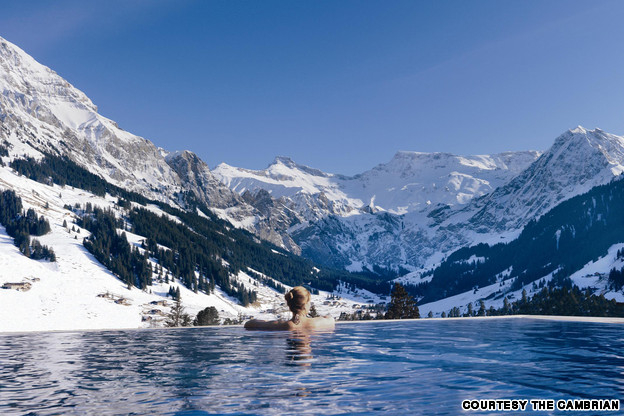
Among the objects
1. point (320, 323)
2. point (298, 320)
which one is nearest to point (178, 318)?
point (320, 323)

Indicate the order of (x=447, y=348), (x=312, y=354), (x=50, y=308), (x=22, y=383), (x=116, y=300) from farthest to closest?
(x=116, y=300) < (x=50, y=308) < (x=447, y=348) < (x=312, y=354) < (x=22, y=383)

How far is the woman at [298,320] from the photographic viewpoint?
91.0 feet

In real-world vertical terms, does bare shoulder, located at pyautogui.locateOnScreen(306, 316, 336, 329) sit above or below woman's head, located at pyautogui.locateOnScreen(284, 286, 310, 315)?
below

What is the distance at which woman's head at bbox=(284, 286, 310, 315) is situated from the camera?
89.4 feet

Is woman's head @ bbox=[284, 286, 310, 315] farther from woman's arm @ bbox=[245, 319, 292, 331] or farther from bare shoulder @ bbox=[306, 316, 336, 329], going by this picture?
bare shoulder @ bbox=[306, 316, 336, 329]

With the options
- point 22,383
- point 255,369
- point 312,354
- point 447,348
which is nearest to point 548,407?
point 255,369

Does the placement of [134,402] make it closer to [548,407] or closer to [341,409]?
[341,409]

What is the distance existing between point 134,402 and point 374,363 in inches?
425

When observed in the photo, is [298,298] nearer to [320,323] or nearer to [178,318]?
[320,323]

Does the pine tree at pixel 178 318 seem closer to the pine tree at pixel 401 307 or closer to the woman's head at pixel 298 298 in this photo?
the pine tree at pixel 401 307

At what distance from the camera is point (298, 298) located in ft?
91.2

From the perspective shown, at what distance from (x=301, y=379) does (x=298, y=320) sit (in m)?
16.1

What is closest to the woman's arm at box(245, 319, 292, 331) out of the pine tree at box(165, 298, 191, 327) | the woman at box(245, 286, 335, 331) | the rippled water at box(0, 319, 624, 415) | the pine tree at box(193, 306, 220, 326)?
the woman at box(245, 286, 335, 331)

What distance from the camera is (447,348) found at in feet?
85.6
